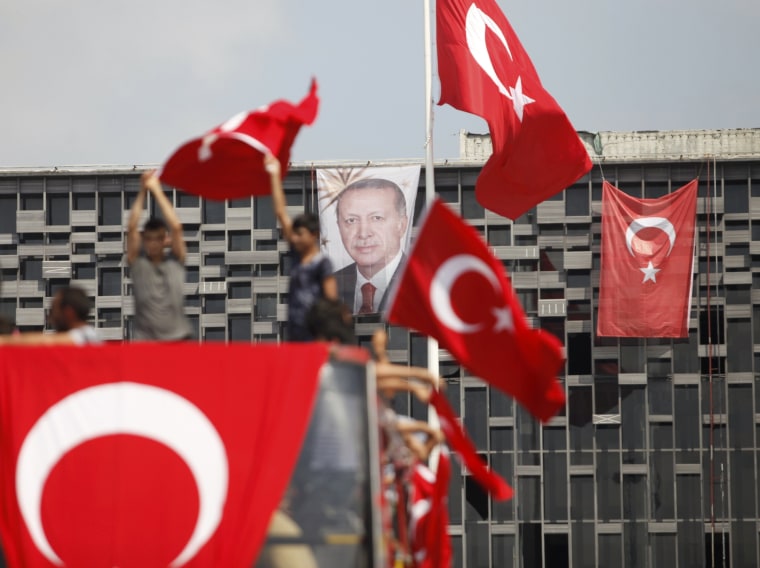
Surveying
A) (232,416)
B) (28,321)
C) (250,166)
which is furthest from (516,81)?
(28,321)

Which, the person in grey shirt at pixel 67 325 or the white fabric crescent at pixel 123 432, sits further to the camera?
the person in grey shirt at pixel 67 325

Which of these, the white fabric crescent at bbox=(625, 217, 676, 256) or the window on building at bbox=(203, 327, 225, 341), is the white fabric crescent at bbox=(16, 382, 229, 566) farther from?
the window on building at bbox=(203, 327, 225, 341)

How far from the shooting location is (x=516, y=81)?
27312 mm

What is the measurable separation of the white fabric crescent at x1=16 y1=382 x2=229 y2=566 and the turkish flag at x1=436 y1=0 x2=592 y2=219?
631 inches

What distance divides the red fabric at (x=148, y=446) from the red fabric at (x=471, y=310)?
8.46 feet

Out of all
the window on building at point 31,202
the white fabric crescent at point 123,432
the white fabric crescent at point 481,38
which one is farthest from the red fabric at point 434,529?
the window on building at point 31,202

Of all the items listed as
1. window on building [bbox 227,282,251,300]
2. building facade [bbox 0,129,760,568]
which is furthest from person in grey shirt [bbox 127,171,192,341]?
window on building [bbox 227,282,251,300]

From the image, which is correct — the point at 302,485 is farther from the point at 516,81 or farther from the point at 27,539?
the point at 516,81

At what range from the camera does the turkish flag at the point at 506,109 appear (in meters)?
26.5

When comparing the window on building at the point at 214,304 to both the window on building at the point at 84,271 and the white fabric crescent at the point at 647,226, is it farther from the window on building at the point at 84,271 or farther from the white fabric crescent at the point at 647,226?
the white fabric crescent at the point at 647,226

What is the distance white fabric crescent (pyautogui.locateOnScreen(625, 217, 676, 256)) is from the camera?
4491 centimetres

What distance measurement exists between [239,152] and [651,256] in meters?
31.2

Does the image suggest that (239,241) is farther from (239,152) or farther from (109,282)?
(239,152)

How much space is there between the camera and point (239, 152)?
49.2ft
